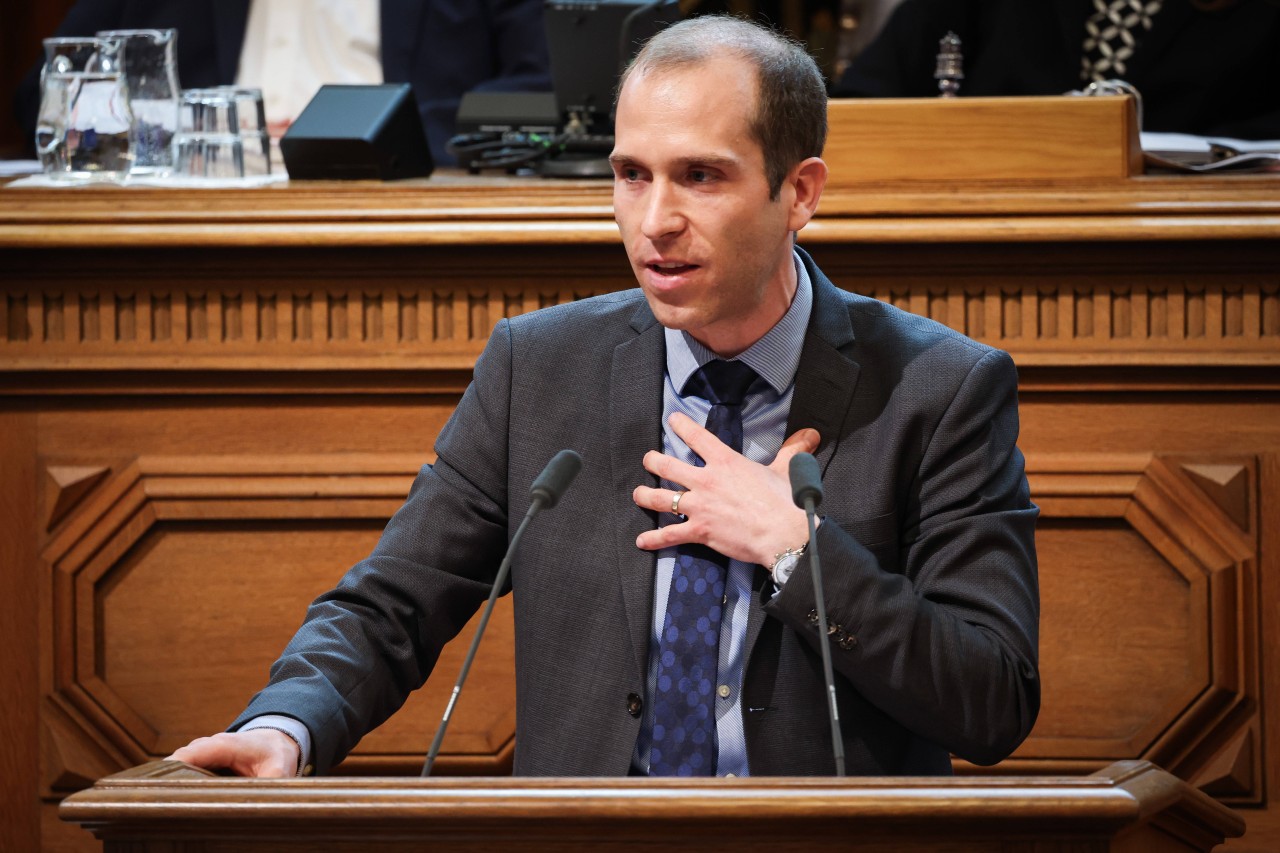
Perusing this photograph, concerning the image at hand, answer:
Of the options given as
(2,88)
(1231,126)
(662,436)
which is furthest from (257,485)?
(2,88)

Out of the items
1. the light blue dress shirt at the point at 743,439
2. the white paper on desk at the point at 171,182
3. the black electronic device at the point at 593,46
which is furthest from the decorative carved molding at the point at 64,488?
the light blue dress shirt at the point at 743,439

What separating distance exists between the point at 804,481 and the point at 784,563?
0.47 feet

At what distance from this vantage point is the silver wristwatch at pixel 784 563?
150 centimetres

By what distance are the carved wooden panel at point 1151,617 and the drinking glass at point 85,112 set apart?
1.46m

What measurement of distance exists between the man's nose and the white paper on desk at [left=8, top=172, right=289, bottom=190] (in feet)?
3.31

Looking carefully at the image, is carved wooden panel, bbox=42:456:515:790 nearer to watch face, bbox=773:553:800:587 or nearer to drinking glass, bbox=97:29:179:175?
drinking glass, bbox=97:29:179:175

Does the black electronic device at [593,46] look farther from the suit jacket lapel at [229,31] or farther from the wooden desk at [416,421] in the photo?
the suit jacket lapel at [229,31]

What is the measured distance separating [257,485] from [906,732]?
1071mm

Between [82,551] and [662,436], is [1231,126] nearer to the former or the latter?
[662,436]

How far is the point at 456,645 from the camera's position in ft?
7.65

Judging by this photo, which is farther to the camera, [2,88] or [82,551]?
[2,88]

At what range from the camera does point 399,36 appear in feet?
11.5

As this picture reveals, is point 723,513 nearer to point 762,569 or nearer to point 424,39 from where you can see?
point 762,569

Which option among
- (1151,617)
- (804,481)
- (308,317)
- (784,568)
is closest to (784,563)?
(784,568)
